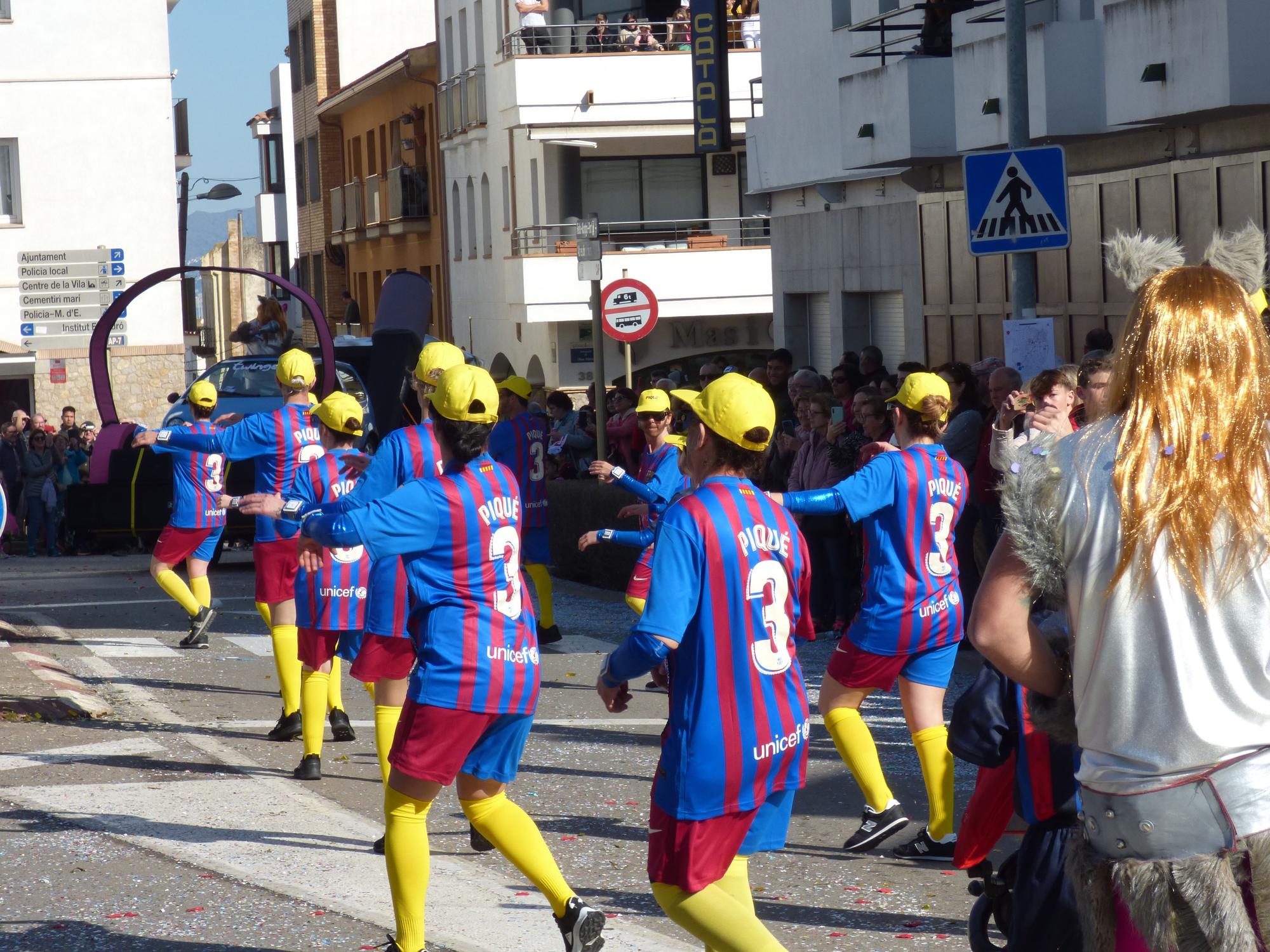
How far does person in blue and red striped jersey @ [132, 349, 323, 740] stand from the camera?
892 cm

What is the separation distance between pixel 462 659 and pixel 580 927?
33.3 inches

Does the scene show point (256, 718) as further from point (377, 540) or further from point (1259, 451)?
point (1259, 451)

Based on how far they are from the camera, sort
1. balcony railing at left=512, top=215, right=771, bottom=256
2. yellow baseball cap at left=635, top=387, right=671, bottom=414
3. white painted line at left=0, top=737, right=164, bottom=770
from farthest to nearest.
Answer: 1. balcony railing at left=512, top=215, right=771, bottom=256
2. yellow baseball cap at left=635, top=387, right=671, bottom=414
3. white painted line at left=0, top=737, right=164, bottom=770

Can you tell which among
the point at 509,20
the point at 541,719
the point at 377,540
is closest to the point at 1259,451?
the point at 377,540

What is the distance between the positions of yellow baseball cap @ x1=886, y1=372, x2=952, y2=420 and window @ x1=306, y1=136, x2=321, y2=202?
49.7m

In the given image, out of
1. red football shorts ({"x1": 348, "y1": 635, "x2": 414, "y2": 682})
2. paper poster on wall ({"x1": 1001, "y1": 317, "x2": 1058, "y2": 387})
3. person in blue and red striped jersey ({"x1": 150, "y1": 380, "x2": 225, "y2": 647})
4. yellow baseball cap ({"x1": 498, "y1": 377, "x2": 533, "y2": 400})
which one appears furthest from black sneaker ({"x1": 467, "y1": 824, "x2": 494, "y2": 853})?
person in blue and red striped jersey ({"x1": 150, "y1": 380, "x2": 225, "y2": 647})

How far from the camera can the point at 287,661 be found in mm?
8906

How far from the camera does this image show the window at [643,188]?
117ft

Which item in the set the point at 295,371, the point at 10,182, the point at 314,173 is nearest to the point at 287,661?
the point at 295,371

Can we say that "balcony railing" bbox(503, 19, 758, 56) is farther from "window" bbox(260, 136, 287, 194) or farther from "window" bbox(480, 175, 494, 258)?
"window" bbox(260, 136, 287, 194)

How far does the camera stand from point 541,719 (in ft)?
31.1

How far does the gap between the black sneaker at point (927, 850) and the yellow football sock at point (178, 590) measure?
722cm

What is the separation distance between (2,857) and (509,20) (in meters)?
31.2

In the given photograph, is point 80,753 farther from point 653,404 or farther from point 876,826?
point 876,826
